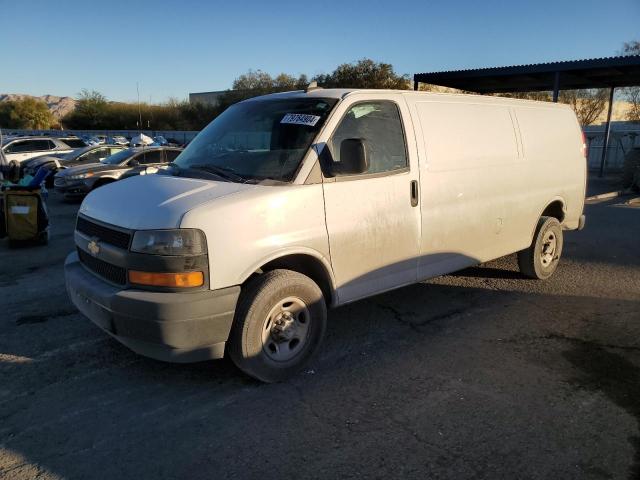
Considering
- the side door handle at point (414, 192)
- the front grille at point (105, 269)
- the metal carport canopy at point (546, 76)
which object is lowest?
the front grille at point (105, 269)

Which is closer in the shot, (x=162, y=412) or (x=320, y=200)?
(x=162, y=412)

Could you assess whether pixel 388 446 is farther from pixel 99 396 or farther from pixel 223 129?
pixel 223 129

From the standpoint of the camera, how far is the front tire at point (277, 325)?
3.50m

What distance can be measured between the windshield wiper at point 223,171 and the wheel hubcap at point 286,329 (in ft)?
3.14

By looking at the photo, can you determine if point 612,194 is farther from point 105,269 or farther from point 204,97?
point 204,97

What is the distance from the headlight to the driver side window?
4.53ft

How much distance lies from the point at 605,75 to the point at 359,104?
17.9m

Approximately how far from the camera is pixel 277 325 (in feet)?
12.3

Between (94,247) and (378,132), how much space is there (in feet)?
7.77

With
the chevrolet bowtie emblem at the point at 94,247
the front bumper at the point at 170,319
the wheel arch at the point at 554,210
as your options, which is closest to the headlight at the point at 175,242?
the front bumper at the point at 170,319

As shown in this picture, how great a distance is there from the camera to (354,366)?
4.06m

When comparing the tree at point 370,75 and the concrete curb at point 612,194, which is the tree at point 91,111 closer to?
the tree at point 370,75

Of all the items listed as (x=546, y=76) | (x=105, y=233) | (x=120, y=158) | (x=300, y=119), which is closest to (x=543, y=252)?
(x=300, y=119)

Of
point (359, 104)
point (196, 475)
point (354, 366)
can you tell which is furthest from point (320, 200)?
point (196, 475)
